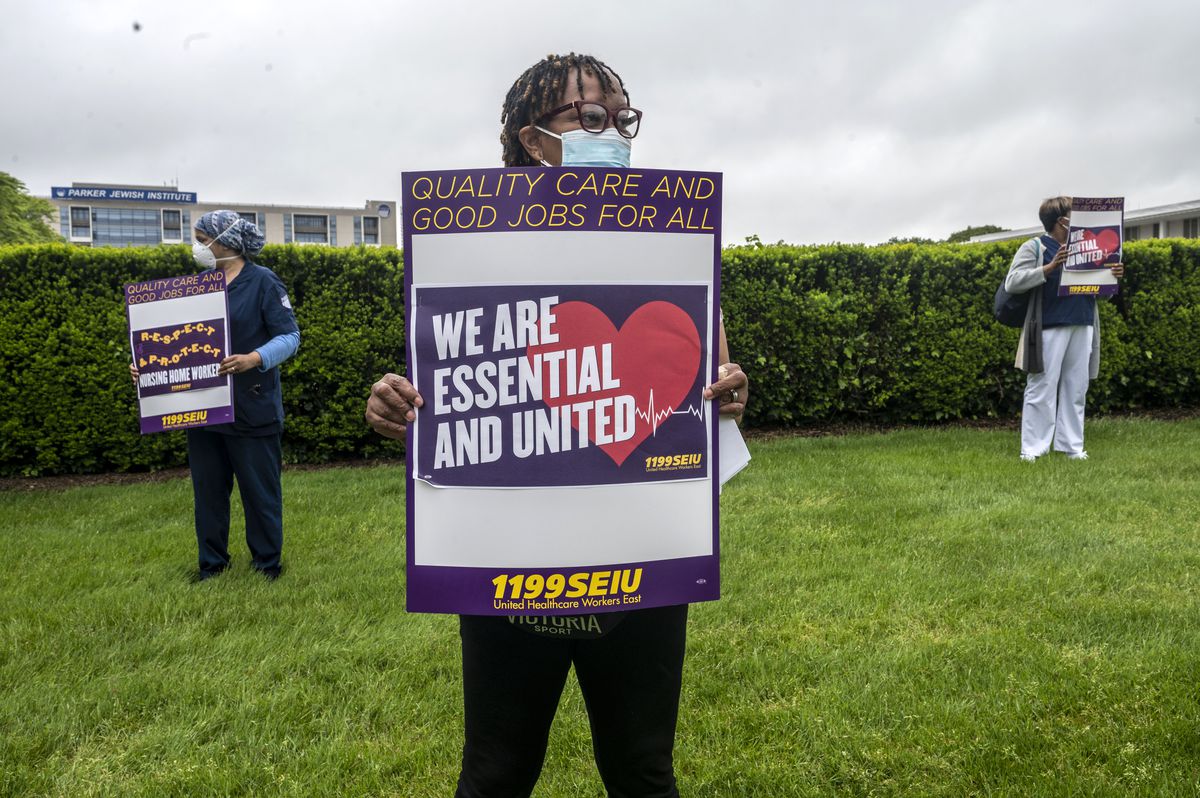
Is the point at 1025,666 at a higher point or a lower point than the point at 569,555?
lower

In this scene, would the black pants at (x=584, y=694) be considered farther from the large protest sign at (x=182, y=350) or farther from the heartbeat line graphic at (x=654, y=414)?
the large protest sign at (x=182, y=350)

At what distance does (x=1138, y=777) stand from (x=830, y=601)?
1.71 meters

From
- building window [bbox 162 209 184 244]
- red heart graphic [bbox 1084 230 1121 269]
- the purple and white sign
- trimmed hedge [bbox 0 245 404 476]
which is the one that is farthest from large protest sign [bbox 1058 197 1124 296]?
building window [bbox 162 209 184 244]

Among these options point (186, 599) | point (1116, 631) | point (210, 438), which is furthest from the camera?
point (210, 438)

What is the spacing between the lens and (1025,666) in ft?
11.3

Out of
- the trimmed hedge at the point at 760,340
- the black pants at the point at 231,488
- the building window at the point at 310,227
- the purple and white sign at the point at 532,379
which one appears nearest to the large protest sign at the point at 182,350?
the black pants at the point at 231,488

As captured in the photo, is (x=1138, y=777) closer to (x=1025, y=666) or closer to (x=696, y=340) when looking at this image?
(x=1025, y=666)

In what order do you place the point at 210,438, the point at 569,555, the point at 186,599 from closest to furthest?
the point at 569,555 < the point at 186,599 < the point at 210,438

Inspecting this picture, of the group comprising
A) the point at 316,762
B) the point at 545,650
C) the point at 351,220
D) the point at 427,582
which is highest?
the point at 351,220

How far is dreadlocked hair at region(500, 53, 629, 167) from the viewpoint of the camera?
1827 mm

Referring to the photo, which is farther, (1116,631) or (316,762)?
(1116,631)

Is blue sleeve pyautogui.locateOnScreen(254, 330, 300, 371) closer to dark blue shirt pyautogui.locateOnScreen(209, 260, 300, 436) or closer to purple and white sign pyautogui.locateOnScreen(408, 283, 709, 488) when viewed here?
dark blue shirt pyautogui.locateOnScreen(209, 260, 300, 436)

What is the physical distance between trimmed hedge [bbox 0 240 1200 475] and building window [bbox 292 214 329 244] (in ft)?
373

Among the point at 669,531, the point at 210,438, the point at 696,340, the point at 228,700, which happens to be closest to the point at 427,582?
the point at 669,531
